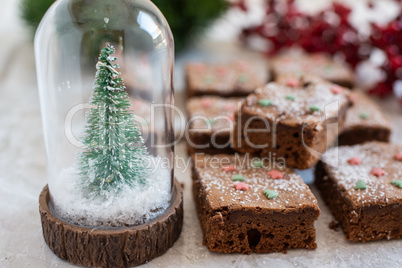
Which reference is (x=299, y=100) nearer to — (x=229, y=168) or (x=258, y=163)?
(x=258, y=163)

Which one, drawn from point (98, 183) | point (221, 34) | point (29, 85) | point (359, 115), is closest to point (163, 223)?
point (98, 183)

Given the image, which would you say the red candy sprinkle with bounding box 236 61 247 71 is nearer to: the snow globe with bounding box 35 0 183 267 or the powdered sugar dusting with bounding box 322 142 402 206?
the powdered sugar dusting with bounding box 322 142 402 206

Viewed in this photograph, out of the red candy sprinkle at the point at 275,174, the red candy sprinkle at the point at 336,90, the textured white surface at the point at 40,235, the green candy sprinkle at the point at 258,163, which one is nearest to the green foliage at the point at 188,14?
the textured white surface at the point at 40,235

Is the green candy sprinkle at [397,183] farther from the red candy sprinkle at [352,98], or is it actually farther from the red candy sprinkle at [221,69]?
the red candy sprinkle at [221,69]

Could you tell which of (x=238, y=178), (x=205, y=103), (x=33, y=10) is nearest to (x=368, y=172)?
(x=238, y=178)

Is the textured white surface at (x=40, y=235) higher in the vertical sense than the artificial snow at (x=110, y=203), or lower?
lower

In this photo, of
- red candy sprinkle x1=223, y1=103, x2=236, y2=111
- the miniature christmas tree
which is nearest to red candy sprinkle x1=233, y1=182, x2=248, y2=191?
the miniature christmas tree

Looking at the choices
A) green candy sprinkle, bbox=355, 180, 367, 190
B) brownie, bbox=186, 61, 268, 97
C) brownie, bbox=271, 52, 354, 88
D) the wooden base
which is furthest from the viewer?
brownie, bbox=271, 52, 354, 88
